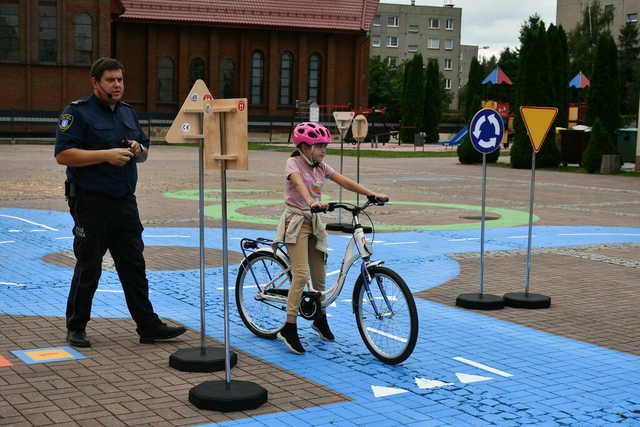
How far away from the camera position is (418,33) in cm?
11931

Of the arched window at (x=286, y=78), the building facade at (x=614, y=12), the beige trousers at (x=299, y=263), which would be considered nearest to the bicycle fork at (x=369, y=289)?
the beige trousers at (x=299, y=263)

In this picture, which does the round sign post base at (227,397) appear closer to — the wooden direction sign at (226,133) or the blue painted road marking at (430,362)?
the blue painted road marking at (430,362)

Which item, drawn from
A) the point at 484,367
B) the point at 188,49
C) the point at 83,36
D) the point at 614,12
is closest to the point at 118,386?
the point at 484,367

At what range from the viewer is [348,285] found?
987 cm

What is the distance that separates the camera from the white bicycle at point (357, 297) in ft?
21.2

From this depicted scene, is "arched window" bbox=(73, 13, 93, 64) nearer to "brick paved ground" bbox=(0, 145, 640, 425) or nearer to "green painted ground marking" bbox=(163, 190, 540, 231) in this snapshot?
"brick paved ground" bbox=(0, 145, 640, 425)

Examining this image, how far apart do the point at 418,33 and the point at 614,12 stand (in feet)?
106

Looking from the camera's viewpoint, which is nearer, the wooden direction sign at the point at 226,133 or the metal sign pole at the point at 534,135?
the wooden direction sign at the point at 226,133

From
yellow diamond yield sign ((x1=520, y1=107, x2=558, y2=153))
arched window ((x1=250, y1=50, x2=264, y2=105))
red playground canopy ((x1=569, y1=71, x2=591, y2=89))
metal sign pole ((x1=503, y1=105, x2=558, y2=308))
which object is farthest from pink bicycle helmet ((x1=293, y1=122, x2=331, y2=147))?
arched window ((x1=250, y1=50, x2=264, y2=105))

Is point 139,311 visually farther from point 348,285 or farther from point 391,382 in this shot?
point 348,285

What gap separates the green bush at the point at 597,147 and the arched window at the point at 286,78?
3356 cm

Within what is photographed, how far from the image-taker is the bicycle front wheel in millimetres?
6375

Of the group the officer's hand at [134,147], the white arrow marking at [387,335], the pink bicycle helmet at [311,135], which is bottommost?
the white arrow marking at [387,335]

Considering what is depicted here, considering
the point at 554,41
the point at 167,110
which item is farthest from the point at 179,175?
the point at 167,110
